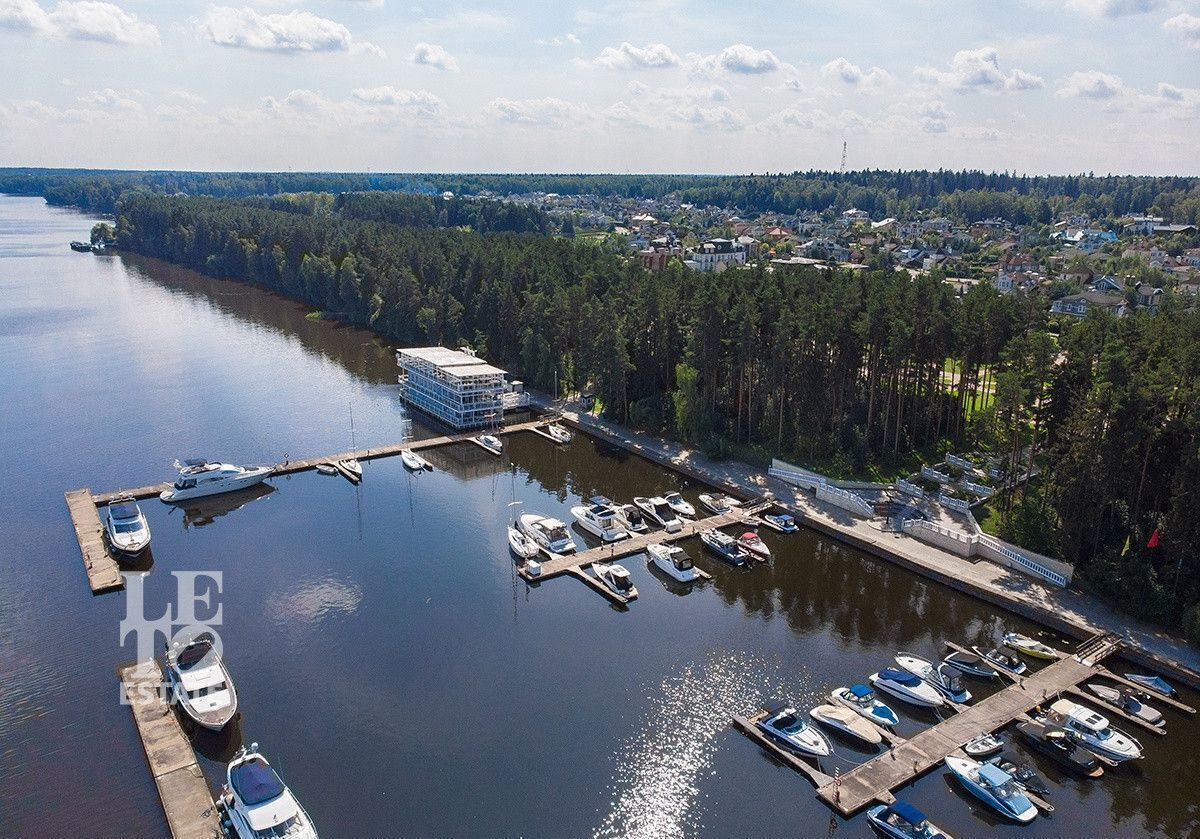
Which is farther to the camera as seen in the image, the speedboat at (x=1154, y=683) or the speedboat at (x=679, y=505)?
the speedboat at (x=679, y=505)

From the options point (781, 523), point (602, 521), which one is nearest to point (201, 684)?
point (602, 521)

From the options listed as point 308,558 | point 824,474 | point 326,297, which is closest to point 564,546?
point 308,558

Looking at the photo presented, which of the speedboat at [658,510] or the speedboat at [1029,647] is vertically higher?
the speedboat at [658,510]

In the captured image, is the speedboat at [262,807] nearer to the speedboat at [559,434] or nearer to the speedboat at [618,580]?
the speedboat at [618,580]

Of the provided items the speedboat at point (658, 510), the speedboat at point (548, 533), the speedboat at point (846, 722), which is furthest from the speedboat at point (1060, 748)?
the speedboat at point (548, 533)

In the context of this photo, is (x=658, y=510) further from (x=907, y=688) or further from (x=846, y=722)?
(x=846, y=722)

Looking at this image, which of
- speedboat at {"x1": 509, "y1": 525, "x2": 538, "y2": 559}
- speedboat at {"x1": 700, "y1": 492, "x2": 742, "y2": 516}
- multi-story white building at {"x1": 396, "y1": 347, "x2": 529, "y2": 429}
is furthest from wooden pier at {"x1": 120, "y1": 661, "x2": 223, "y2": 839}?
multi-story white building at {"x1": 396, "y1": 347, "x2": 529, "y2": 429}

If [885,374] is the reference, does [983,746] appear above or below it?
below
